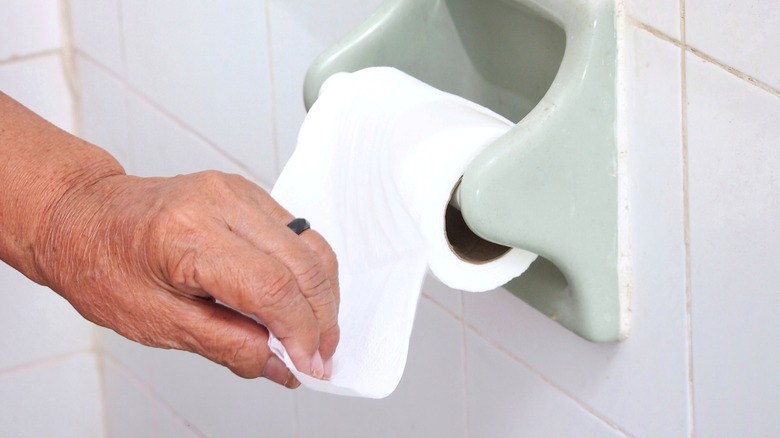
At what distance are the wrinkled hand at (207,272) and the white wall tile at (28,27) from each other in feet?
2.23

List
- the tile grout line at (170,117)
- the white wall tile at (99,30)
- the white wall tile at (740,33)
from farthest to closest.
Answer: the white wall tile at (99,30) < the tile grout line at (170,117) < the white wall tile at (740,33)

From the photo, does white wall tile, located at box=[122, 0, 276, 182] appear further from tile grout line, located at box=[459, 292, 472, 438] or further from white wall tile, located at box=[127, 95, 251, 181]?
tile grout line, located at box=[459, 292, 472, 438]

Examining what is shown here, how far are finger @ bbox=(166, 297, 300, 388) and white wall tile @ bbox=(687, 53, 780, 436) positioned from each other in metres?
0.20

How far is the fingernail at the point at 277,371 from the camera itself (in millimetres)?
540

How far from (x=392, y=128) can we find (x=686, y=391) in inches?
7.4

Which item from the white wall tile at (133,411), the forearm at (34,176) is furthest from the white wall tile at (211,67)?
the white wall tile at (133,411)

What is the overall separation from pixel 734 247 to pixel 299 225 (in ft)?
0.64

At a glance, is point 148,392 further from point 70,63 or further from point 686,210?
point 686,210

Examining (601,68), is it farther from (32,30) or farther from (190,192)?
(32,30)

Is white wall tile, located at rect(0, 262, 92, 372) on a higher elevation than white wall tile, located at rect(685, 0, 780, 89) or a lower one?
lower

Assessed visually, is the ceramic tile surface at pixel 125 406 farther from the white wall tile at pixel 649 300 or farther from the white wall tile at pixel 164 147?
the white wall tile at pixel 649 300

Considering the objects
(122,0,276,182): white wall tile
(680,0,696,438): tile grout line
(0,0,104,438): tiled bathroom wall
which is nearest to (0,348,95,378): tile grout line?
(0,0,104,438): tiled bathroom wall

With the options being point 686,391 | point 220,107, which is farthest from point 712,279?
point 220,107

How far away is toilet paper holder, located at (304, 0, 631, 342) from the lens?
0.51 m
